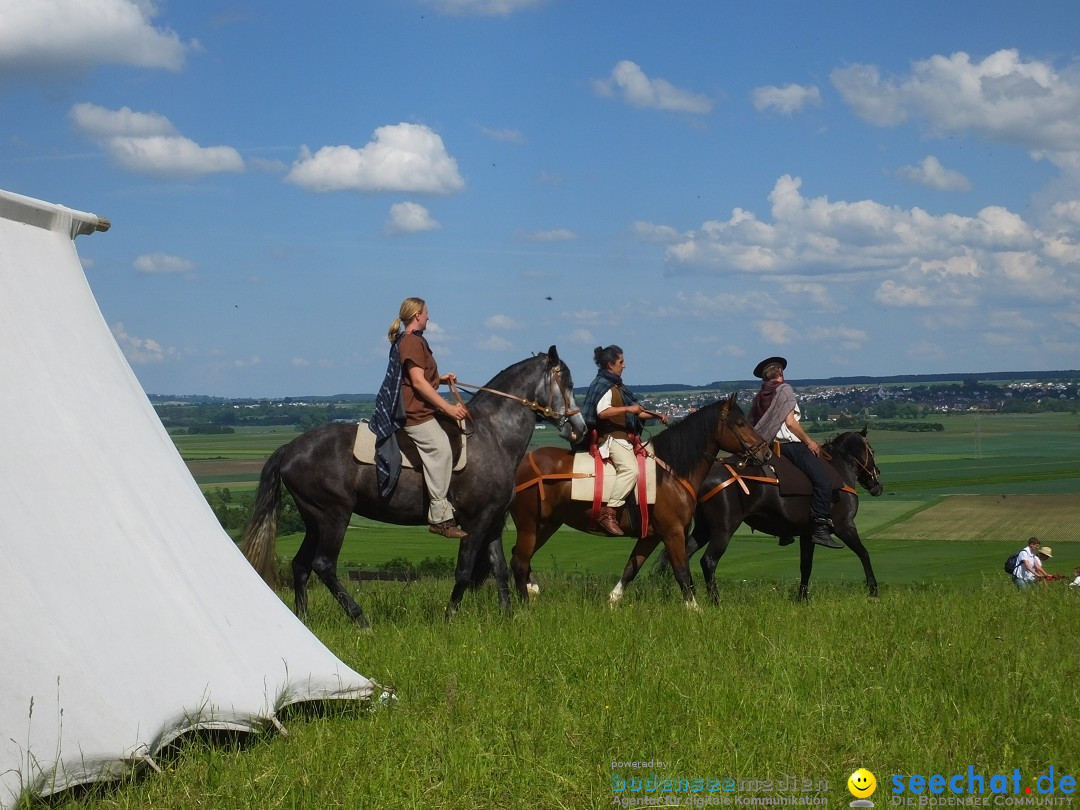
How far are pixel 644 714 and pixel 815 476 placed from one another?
7.59 meters

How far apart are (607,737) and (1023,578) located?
571 inches

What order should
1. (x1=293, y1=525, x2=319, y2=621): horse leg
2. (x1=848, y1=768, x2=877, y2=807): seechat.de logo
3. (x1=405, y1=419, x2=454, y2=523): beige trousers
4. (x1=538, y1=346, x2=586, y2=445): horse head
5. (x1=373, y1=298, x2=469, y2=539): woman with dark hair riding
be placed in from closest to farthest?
1. (x1=848, y1=768, x2=877, y2=807): seechat.de logo
2. (x1=373, y1=298, x2=469, y2=539): woman with dark hair riding
3. (x1=405, y1=419, x2=454, y2=523): beige trousers
4. (x1=293, y1=525, x2=319, y2=621): horse leg
5. (x1=538, y1=346, x2=586, y2=445): horse head

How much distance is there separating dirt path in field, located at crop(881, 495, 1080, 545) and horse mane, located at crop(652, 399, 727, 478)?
124 ft

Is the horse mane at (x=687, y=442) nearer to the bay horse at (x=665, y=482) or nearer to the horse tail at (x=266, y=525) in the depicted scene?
the bay horse at (x=665, y=482)

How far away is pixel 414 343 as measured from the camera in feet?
30.3

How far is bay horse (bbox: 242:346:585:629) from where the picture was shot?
9734mm

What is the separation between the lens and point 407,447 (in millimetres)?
9734

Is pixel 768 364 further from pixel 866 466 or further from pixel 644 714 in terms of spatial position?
pixel 644 714

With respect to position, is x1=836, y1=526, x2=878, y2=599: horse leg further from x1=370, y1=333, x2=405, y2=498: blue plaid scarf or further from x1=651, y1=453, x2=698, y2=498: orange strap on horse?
x1=370, y1=333, x2=405, y2=498: blue plaid scarf

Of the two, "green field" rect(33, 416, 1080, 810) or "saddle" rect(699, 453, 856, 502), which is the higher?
"saddle" rect(699, 453, 856, 502)

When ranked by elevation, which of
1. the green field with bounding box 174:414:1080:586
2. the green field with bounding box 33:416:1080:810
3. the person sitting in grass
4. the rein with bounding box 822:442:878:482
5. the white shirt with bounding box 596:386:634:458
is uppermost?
the white shirt with bounding box 596:386:634:458

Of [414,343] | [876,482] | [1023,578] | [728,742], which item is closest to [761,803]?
[728,742]

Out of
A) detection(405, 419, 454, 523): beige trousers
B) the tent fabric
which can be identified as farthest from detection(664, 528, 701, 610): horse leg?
the tent fabric

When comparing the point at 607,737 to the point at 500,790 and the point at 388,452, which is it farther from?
the point at 388,452
